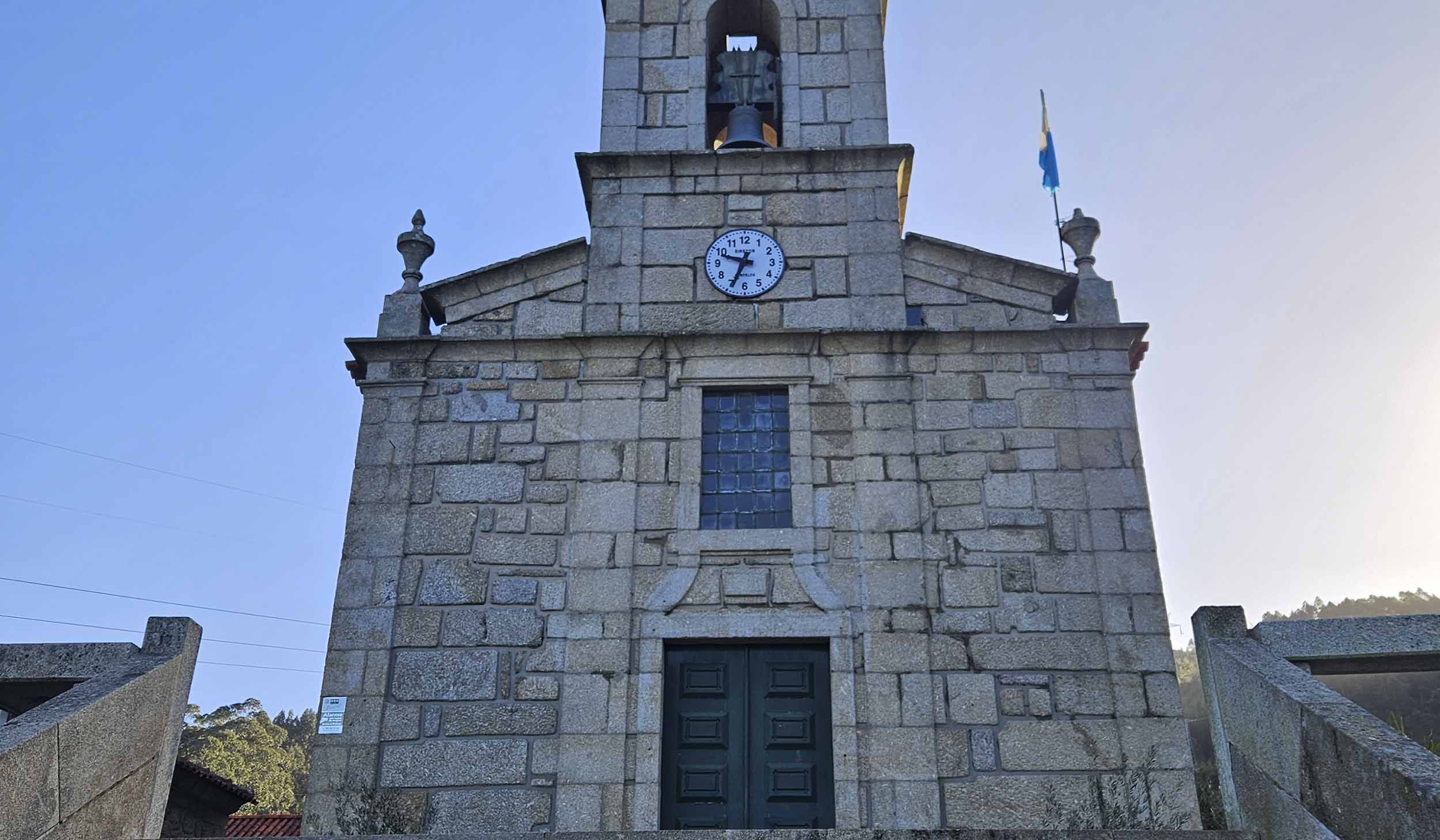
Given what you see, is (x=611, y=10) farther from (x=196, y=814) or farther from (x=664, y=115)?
(x=196, y=814)

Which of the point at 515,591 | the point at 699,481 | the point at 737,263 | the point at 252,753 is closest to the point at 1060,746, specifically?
the point at 699,481

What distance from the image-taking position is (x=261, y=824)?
794 inches

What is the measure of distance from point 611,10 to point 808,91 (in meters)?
2.23

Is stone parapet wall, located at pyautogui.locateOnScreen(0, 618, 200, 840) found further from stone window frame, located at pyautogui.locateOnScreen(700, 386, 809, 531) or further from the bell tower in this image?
the bell tower

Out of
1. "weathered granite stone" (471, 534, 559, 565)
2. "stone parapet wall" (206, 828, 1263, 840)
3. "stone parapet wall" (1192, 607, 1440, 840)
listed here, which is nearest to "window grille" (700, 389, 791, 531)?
"weathered granite stone" (471, 534, 559, 565)

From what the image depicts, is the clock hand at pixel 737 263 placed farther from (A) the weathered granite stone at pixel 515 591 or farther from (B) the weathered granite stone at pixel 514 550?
(A) the weathered granite stone at pixel 515 591

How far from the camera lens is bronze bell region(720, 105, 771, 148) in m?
10.9

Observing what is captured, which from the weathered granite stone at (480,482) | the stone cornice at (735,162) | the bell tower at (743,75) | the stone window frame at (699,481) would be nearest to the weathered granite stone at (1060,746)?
the stone window frame at (699,481)

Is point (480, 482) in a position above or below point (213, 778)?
above

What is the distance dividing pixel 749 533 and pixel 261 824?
15.1m

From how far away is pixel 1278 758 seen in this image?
16.3 feet

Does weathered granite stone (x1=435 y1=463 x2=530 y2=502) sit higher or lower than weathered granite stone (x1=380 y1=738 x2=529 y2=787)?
higher

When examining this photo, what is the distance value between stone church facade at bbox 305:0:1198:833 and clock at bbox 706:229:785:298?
0.10m

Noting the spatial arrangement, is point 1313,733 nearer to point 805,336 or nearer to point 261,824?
point 805,336
